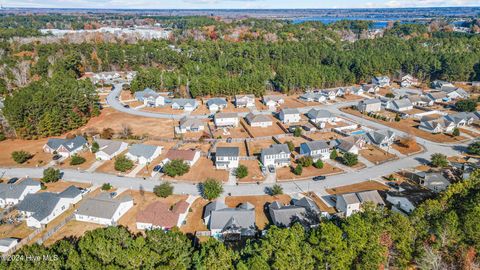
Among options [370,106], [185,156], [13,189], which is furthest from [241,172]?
[370,106]

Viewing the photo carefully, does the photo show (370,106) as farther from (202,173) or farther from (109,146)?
(109,146)

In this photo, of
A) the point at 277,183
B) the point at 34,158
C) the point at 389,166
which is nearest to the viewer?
the point at 277,183

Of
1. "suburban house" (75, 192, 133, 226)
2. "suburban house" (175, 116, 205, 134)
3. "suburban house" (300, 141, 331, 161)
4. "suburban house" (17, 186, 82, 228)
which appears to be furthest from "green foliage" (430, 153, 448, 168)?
"suburban house" (17, 186, 82, 228)

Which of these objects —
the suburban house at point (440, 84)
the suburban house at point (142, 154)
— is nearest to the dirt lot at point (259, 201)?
the suburban house at point (142, 154)

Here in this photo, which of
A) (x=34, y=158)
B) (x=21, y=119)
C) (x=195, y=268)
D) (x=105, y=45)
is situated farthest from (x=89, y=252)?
(x=105, y=45)

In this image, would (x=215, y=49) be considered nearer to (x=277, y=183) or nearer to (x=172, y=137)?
(x=172, y=137)

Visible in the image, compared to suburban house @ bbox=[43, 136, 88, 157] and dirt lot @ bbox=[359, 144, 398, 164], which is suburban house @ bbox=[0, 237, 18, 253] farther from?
dirt lot @ bbox=[359, 144, 398, 164]

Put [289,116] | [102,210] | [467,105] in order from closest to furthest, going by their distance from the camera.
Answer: [102,210] → [289,116] → [467,105]
